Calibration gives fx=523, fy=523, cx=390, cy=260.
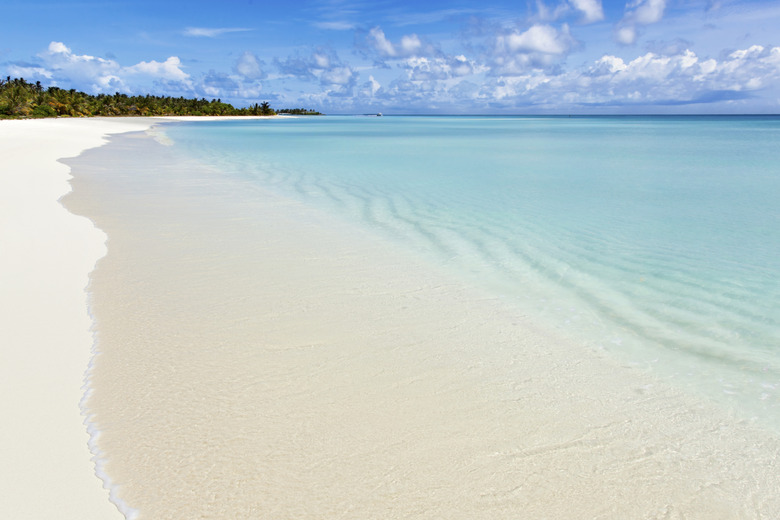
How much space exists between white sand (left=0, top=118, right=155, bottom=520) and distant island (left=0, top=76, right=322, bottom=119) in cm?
6691

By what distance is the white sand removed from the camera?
255 centimetres

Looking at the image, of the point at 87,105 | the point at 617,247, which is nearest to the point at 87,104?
the point at 87,105

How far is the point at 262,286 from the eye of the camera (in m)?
5.59

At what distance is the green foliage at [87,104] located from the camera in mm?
67750

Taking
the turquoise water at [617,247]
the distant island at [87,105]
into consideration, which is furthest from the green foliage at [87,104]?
the turquoise water at [617,247]

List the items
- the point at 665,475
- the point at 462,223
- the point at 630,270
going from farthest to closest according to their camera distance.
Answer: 1. the point at 462,223
2. the point at 630,270
3. the point at 665,475

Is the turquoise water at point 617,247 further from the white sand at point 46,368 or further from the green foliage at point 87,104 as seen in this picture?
the green foliage at point 87,104

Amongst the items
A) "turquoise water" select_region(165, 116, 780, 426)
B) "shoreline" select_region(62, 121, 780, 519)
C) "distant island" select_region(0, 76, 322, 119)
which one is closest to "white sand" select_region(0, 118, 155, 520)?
"shoreline" select_region(62, 121, 780, 519)

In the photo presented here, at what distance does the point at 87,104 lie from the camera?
8744 cm

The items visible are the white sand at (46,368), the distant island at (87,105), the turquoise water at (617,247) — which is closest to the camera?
the white sand at (46,368)

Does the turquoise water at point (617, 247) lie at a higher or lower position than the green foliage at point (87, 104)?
lower

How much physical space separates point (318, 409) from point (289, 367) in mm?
615

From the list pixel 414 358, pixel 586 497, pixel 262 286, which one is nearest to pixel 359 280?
pixel 262 286

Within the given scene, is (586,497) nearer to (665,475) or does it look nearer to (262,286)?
(665,475)
